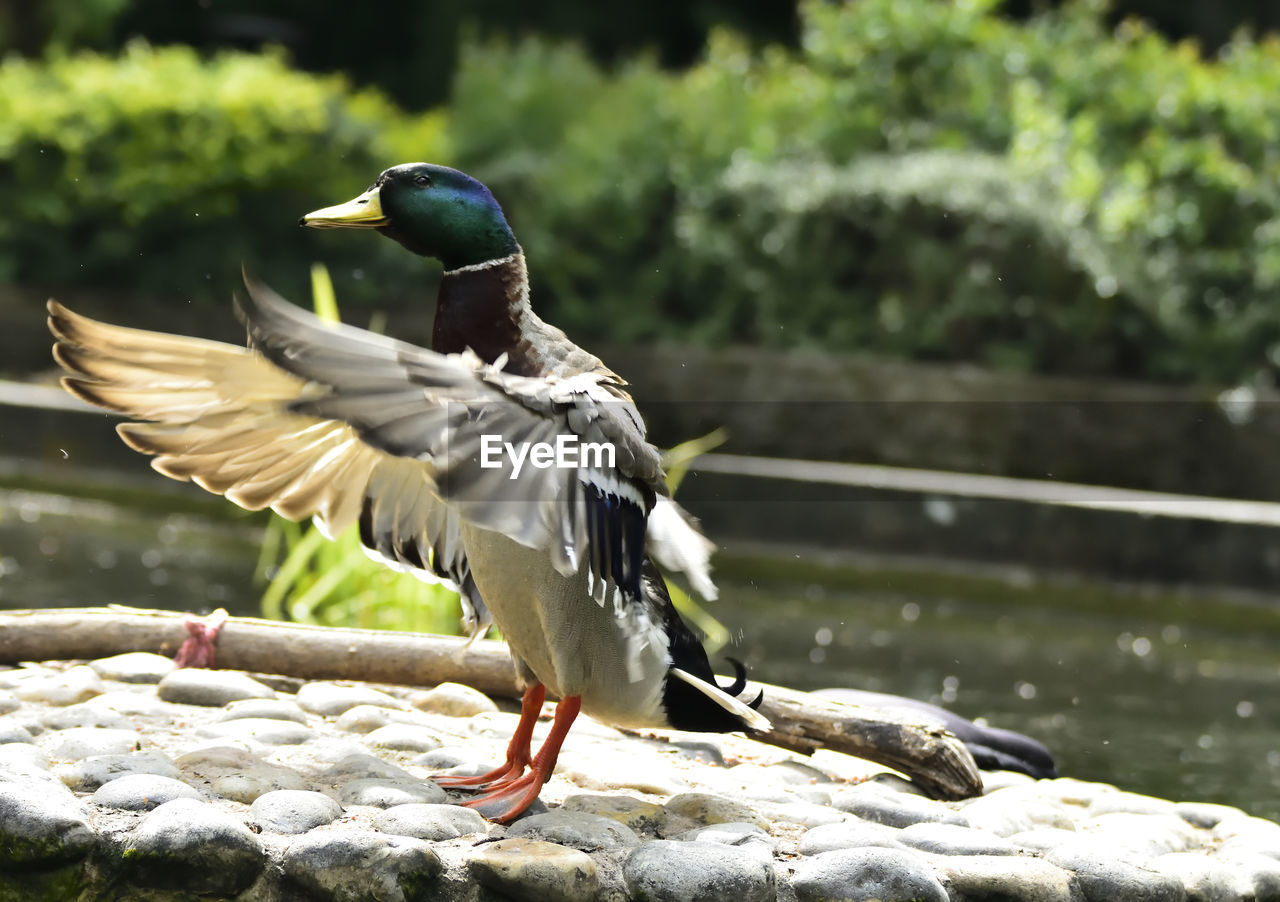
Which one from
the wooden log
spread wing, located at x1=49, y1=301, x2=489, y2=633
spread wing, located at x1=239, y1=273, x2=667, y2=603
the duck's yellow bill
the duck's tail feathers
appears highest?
the duck's yellow bill

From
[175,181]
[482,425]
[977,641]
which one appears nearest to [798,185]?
[977,641]

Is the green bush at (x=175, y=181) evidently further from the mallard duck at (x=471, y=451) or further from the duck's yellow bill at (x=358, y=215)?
the duck's yellow bill at (x=358, y=215)

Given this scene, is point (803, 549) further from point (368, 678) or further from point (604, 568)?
point (604, 568)

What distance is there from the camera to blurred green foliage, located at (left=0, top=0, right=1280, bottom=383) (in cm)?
655

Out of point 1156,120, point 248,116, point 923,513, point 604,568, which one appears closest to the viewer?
point 604,568

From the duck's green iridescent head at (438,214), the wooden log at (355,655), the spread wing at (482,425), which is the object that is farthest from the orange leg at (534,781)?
the duck's green iridescent head at (438,214)

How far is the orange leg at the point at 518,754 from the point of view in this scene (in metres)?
2.30

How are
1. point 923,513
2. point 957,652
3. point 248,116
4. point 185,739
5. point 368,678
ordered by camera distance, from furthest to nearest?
1. point 248,116
2. point 923,513
3. point 957,652
4. point 368,678
5. point 185,739

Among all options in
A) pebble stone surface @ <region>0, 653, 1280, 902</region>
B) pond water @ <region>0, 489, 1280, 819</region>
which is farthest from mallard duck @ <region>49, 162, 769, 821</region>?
→ pond water @ <region>0, 489, 1280, 819</region>

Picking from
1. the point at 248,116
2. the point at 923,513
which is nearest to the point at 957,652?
the point at 923,513

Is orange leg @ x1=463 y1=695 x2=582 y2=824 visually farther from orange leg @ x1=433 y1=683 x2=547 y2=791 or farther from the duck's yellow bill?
the duck's yellow bill

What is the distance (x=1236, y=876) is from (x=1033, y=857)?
1.13ft

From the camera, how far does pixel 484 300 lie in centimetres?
212

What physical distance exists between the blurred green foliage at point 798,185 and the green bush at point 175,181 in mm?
16
